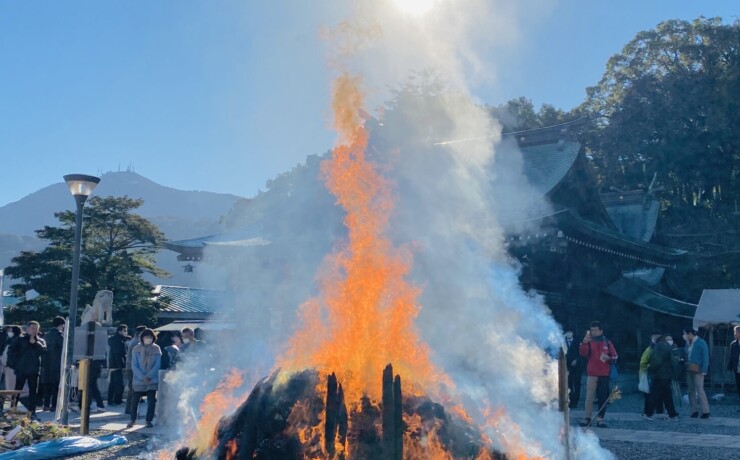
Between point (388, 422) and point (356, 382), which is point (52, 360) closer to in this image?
point (356, 382)

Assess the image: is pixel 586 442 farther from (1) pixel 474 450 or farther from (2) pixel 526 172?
(2) pixel 526 172

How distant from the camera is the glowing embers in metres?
5.59

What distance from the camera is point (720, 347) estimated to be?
19422 mm

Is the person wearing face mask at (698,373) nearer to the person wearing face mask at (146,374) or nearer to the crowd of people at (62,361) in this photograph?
the crowd of people at (62,361)

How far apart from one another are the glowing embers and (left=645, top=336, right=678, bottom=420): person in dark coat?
318 inches

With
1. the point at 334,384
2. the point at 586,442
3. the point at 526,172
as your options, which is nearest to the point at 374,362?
the point at 334,384

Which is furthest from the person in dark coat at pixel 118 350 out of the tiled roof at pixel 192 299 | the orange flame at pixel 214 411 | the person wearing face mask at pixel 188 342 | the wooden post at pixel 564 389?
the tiled roof at pixel 192 299

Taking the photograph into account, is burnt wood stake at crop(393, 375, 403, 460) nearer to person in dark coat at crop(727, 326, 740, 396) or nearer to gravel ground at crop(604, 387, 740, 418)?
gravel ground at crop(604, 387, 740, 418)

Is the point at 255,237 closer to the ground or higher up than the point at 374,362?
higher up

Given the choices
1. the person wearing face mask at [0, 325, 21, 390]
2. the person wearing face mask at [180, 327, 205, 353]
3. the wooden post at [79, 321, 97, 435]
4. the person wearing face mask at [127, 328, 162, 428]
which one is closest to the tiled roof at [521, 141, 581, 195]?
the person wearing face mask at [180, 327, 205, 353]

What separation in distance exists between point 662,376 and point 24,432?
445 inches

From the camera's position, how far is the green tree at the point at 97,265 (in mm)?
23312

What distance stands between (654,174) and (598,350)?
20411mm

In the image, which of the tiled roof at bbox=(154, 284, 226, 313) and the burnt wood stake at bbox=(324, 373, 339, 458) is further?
the tiled roof at bbox=(154, 284, 226, 313)
